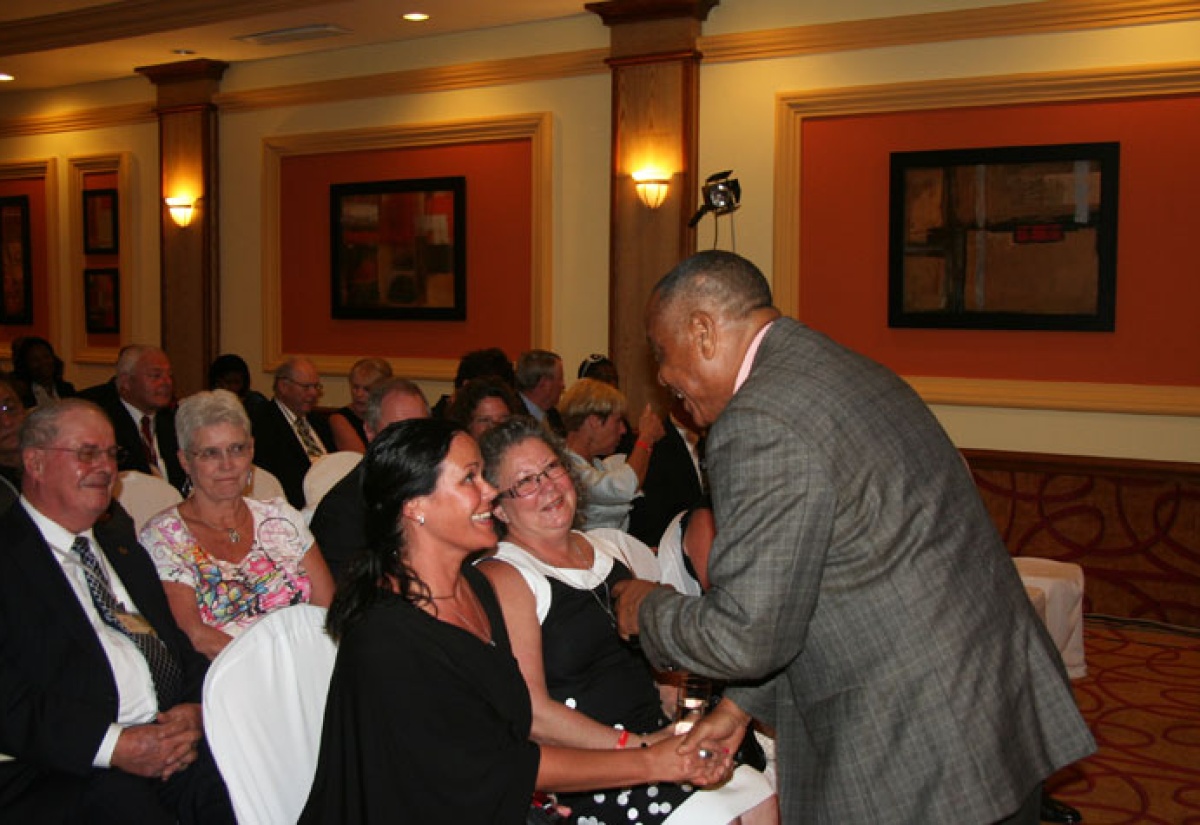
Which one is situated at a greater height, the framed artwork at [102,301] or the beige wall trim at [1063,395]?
the framed artwork at [102,301]

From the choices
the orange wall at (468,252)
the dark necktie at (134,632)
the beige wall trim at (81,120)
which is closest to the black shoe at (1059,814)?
the dark necktie at (134,632)

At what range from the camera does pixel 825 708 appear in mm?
2045

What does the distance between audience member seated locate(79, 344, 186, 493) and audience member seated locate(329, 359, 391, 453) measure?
890mm

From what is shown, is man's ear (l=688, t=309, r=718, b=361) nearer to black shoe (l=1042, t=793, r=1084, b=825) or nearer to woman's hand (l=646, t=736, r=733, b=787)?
woman's hand (l=646, t=736, r=733, b=787)

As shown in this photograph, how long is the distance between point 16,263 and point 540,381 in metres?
7.14

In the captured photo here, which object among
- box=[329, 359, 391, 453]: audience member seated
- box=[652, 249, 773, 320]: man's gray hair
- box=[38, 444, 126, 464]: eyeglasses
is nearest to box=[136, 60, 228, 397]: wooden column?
box=[329, 359, 391, 453]: audience member seated

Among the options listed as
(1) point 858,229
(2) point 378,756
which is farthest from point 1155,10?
(2) point 378,756

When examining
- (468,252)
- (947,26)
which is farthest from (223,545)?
(468,252)

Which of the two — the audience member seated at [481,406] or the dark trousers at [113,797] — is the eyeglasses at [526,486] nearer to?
the dark trousers at [113,797]

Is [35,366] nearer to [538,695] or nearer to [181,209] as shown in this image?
[181,209]

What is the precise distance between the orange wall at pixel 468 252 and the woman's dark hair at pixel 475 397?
12.3ft

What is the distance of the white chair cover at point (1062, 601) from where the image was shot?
475cm

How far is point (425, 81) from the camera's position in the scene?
8.73 meters

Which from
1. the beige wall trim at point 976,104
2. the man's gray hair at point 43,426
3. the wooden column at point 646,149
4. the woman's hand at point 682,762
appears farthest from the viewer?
the wooden column at point 646,149
